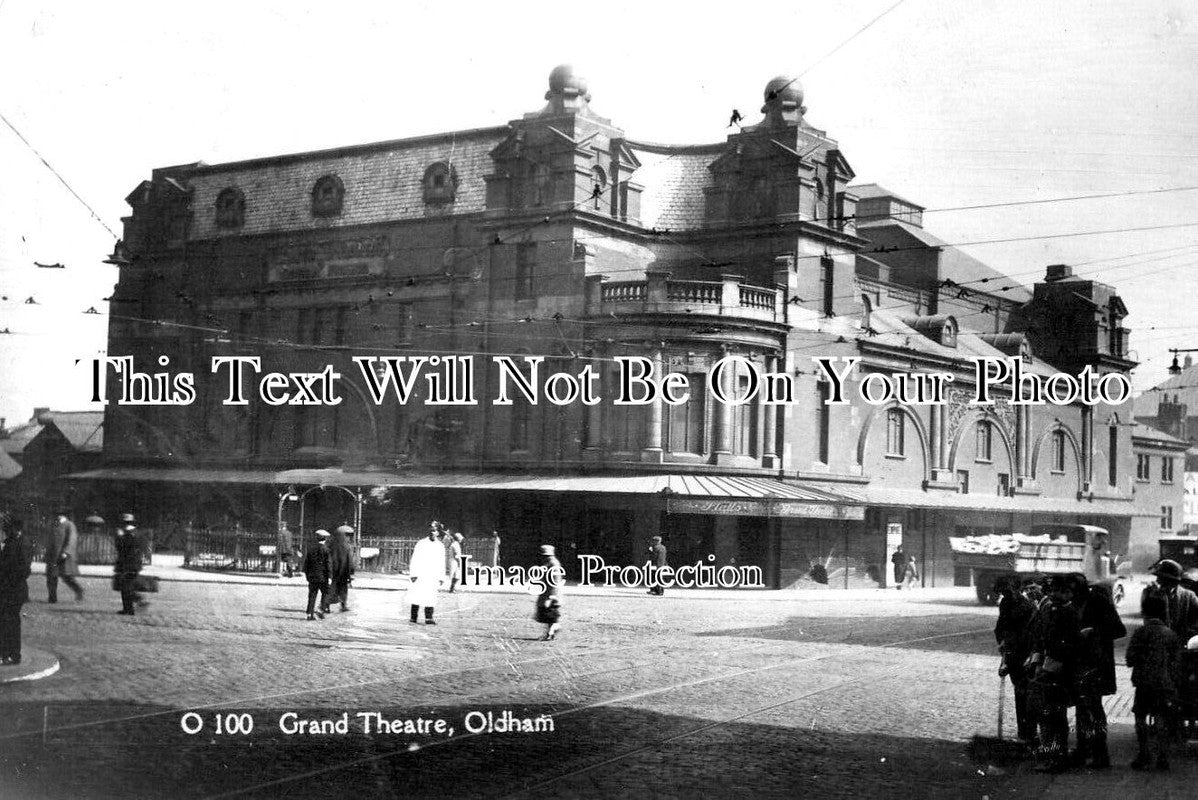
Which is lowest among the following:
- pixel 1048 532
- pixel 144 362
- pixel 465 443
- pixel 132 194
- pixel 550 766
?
pixel 550 766

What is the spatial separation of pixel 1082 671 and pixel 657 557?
16.0 feet

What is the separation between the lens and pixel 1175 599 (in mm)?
9641

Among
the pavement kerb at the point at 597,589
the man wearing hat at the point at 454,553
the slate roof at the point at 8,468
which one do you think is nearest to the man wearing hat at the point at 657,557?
the pavement kerb at the point at 597,589

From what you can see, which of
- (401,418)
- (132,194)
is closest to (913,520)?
(401,418)

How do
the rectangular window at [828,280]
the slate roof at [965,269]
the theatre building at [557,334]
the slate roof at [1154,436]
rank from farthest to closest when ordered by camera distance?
the rectangular window at [828,280] < the theatre building at [557,334] < the slate roof at [1154,436] < the slate roof at [965,269]

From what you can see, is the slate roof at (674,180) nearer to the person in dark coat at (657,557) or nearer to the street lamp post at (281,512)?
the person in dark coat at (657,557)

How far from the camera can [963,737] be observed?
9234 millimetres

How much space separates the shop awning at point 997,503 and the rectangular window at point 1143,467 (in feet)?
0.85

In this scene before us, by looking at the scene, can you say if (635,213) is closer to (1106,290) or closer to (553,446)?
(553,446)

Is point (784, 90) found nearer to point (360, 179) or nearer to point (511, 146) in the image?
point (511, 146)

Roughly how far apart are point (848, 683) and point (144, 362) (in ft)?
24.1

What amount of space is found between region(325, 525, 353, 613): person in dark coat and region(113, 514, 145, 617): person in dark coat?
183 centimetres

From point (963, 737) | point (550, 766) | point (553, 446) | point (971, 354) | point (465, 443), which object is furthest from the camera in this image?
point (553, 446)

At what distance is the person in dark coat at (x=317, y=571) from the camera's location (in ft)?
35.8
